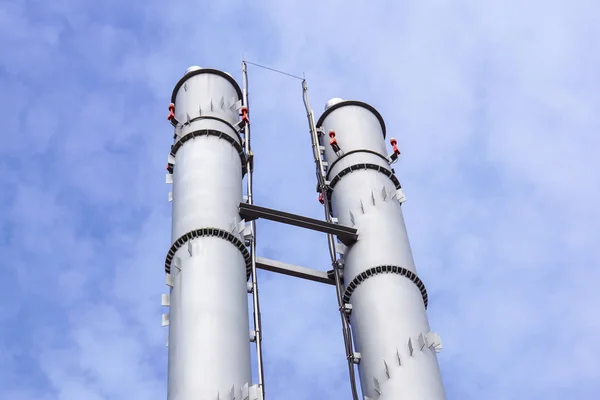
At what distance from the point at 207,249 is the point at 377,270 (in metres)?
2.60

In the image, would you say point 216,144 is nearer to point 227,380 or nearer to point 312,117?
point 312,117

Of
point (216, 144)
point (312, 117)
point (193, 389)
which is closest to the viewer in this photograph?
point (193, 389)

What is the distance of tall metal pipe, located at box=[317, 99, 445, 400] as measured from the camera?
12.1 meters

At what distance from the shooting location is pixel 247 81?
57.2ft

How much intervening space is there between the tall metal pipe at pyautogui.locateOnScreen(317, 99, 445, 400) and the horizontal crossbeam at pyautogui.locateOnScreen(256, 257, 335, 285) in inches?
21.7

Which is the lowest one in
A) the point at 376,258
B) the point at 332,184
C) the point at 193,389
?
the point at 193,389

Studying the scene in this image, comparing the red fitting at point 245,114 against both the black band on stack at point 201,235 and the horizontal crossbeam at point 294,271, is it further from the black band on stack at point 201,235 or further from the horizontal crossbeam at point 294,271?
the black band on stack at point 201,235

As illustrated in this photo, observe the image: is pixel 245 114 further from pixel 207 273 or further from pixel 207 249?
pixel 207 273

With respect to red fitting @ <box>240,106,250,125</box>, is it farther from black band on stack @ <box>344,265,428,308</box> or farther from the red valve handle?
black band on stack @ <box>344,265,428,308</box>

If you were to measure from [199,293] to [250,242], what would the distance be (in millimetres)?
1896

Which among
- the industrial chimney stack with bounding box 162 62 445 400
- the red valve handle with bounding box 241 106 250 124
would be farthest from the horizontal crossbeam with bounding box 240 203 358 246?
the red valve handle with bounding box 241 106 250 124

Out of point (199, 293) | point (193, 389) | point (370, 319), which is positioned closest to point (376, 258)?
point (370, 319)

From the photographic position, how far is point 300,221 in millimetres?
14102

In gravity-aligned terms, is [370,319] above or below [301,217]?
below
